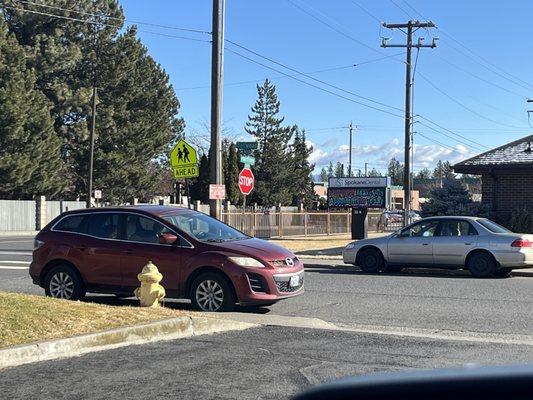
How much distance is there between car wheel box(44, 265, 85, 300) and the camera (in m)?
10.7

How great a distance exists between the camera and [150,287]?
9.45 m

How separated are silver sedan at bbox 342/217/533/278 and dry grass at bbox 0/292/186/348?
8.49 m

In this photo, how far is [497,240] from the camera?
15.1 meters

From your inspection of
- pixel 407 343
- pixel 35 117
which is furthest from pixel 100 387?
pixel 35 117

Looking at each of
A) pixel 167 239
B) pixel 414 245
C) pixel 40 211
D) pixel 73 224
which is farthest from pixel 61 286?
pixel 40 211

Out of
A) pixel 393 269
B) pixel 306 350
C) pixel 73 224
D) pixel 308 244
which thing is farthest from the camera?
pixel 308 244

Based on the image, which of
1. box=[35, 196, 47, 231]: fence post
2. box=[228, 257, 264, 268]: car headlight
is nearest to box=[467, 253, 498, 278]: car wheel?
box=[228, 257, 264, 268]: car headlight

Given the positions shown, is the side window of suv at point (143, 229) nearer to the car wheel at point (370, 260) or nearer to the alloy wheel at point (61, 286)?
the alloy wheel at point (61, 286)

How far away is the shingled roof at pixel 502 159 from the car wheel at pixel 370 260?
6663 mm

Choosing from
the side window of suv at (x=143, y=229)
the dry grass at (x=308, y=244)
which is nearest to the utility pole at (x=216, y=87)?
the dry grass at (x=308, y=244)

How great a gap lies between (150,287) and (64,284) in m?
2.15

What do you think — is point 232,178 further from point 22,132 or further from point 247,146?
point 247,146

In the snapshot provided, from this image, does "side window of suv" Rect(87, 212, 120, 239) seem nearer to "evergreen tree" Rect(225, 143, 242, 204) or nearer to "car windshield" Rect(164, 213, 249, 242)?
"car windshield" Rect(164, 213, 249, 242)

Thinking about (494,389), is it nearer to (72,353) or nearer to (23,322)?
(72,353)
